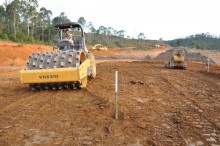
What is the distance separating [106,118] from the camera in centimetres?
684

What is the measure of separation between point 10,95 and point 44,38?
71.1 m

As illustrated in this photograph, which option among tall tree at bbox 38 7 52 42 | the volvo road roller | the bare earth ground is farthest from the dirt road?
tall tree at bbox 38 7 52 42

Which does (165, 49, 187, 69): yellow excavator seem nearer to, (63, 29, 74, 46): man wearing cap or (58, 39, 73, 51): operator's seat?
(63, 29, 74, 46): man wearing cap

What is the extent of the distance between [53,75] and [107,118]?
342 centimetres

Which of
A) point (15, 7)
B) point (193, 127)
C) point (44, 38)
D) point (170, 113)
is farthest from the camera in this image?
point (44, 38)

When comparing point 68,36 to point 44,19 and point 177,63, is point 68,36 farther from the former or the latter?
point 44,19

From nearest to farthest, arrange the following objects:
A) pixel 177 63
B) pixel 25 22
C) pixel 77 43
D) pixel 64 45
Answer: pixel 64 45
pixel 77 43
pixel 177 63
pixel 25 22

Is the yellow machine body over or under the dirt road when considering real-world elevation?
over

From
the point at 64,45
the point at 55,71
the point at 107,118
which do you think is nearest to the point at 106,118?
the point at 107,118

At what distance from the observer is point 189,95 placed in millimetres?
10172

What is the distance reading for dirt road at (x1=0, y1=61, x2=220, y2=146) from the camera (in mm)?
5543

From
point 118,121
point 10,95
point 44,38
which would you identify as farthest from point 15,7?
point 118,121

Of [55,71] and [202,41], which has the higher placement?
[202,41]

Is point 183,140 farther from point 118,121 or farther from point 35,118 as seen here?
point 35,118
